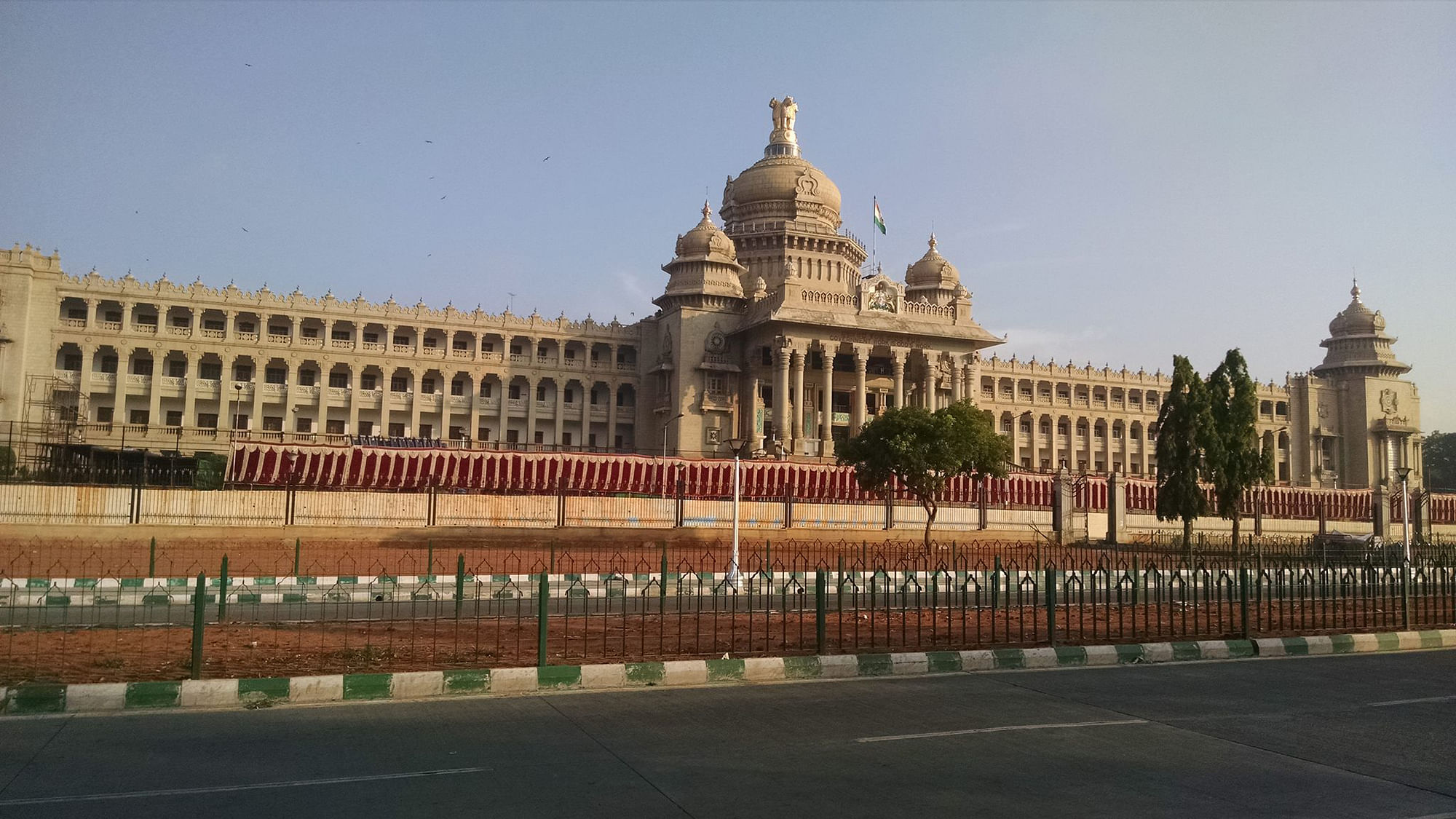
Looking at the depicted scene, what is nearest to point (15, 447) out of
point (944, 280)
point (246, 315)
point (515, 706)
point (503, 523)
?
point (246, 315)

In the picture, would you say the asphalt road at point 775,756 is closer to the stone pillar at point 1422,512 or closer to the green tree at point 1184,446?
the green tree at point 1184,446

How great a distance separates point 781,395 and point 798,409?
127cm

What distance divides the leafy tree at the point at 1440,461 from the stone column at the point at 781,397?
82.8m

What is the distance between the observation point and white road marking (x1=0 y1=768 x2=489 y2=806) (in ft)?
22.2

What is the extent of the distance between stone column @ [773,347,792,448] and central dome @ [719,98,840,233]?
1725cm

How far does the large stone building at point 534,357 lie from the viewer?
183 ft

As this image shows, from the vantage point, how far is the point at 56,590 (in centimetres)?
1842

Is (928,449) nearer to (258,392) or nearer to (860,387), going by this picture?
(860,387)

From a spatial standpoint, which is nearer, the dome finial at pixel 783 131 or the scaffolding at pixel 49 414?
the scaffolding at pixel 49 414

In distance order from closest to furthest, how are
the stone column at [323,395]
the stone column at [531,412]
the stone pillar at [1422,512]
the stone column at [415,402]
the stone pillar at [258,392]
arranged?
the stone pillar at [1422,512]
the stone pillar at [258,392]
the stone column at [323,395]
the stone column at [415,402]
the stone column at [531,412]

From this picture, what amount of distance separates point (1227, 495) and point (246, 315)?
174 ft

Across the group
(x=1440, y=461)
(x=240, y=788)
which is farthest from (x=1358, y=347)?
(x=240, y=788)

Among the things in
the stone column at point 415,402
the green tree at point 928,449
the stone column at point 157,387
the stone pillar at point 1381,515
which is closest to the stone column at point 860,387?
the green tree at point 928,449

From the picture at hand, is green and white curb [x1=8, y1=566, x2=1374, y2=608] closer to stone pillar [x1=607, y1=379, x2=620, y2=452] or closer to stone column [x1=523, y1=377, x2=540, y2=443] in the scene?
stone column [x1=523, y1=377, x2=540, y2=443]
